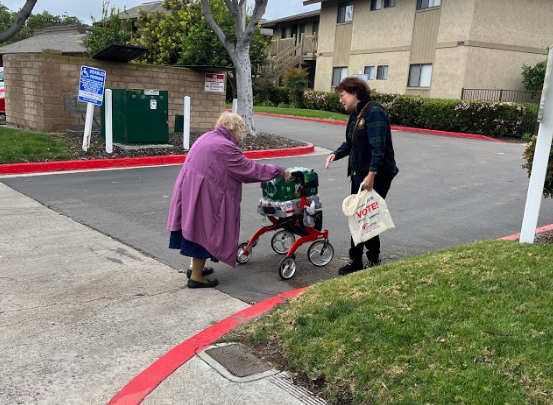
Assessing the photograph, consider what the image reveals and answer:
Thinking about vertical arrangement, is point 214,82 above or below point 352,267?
above

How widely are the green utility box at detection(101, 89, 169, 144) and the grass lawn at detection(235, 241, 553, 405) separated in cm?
909

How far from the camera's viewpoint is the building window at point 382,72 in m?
27.7

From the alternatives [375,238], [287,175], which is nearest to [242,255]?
[287,175]

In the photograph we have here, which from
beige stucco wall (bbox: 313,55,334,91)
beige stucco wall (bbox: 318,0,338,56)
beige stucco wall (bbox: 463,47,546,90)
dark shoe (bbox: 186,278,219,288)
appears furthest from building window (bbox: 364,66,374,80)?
dark shoe (bbox: 186,278,219,288)

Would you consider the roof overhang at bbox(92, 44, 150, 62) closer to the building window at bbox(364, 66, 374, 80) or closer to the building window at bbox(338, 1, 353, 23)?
the building window at bbox(364, 66, 374, 80)

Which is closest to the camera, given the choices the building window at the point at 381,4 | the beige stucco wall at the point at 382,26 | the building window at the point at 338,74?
the beige stucco wall at the point at 382,26

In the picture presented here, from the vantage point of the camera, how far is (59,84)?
13.3 meters

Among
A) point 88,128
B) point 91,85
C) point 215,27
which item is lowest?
point 88,128

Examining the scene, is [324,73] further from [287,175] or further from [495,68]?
[287,175]

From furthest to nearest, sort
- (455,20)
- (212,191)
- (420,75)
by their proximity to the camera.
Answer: (420,75) → (455,20) → (212,191)

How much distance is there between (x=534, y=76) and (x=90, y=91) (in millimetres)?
19435

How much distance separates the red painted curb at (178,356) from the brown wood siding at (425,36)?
74.5ft

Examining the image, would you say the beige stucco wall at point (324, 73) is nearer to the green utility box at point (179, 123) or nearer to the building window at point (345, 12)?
the building window at point (345, 12)

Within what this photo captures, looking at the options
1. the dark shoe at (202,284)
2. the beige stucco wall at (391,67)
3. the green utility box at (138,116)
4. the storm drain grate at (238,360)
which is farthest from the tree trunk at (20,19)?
the beige stucco wall at (391,67)
